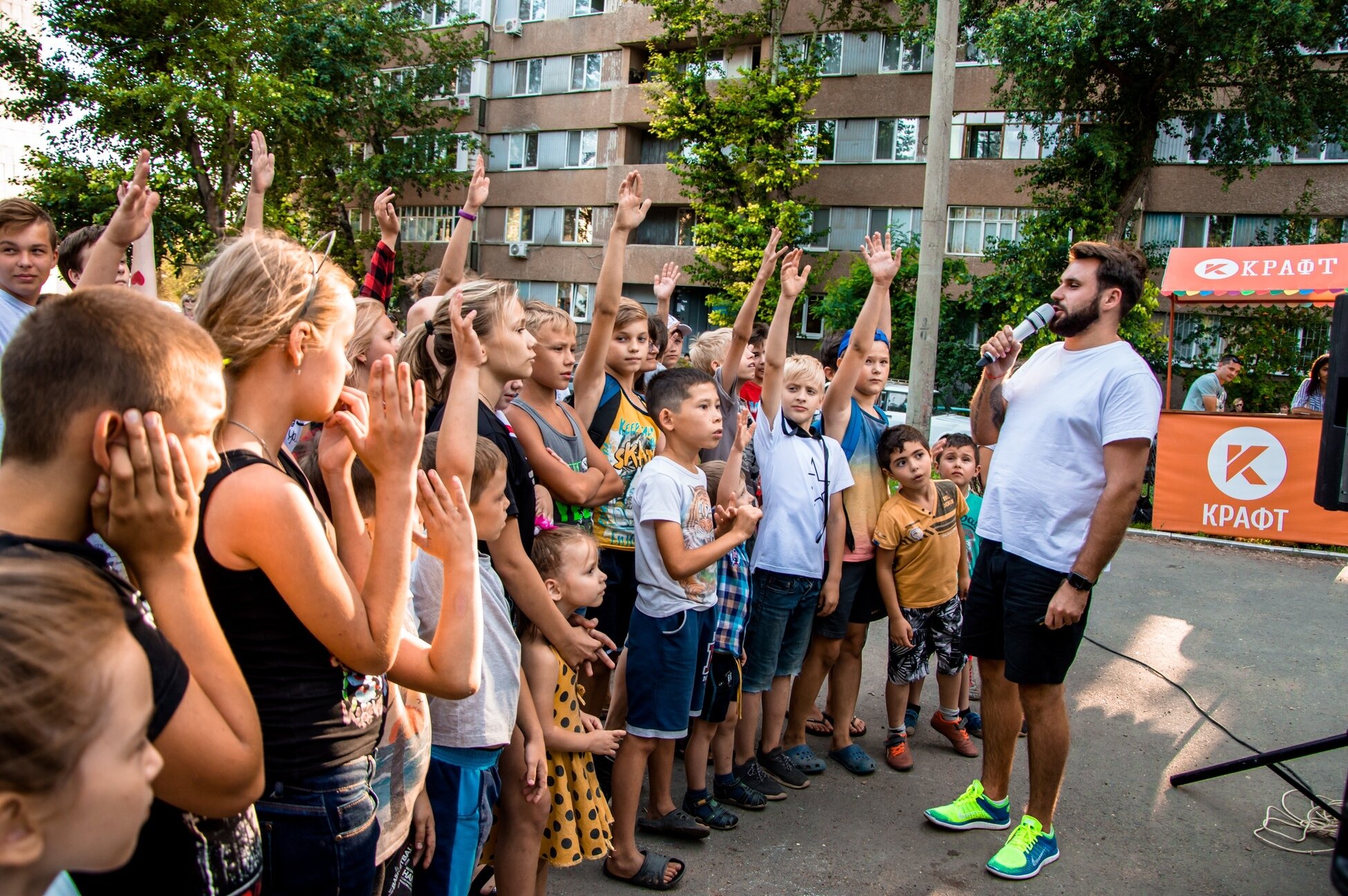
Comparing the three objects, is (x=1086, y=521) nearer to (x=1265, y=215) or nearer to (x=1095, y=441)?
(x=1095, y=441)

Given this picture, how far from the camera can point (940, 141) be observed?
40.0ft

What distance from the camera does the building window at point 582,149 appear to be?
32344 millimetres

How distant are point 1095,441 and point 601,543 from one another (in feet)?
6.66

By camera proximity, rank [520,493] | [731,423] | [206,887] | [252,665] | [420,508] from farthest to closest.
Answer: [731,423] < [520,493] < [420,508] < [252,665] < [206,887]

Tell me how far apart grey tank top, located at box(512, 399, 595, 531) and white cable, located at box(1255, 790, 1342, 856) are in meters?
3.12

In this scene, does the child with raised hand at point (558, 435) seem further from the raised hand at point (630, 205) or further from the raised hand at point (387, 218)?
the raised hand at point (387, 218)

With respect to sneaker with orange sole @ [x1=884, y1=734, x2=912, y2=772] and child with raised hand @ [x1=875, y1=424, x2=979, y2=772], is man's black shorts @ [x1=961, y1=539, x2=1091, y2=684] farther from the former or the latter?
sneaker with orange sole @ [x1=884, y1=734, x2=912, y2=772]

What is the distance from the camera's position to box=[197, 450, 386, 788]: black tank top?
5.46 ft

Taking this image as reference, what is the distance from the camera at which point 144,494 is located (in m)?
1.33

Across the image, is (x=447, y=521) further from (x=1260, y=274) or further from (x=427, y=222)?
(x=427, y=222)

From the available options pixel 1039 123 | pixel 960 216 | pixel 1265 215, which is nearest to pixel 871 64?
pixel 960 216

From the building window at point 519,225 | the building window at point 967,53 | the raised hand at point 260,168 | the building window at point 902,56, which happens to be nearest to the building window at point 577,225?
the building window at point 519,225

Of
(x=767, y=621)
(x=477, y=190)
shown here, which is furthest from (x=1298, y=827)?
(x=477, y=190)

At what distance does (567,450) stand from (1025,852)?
2.35 meters
